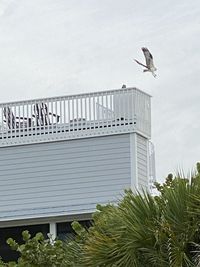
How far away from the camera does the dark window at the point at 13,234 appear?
3406 cm

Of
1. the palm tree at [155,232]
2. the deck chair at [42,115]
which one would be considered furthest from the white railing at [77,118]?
the palm tree at [155,232]

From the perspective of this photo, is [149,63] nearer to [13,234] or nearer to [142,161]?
[142,161]

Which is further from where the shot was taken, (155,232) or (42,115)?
(42,115)

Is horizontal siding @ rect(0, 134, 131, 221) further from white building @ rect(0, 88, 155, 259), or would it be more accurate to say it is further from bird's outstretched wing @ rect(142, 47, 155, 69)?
bird's outstretched wing @ rect(142, 47, 155, 69)

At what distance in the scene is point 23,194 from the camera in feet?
110

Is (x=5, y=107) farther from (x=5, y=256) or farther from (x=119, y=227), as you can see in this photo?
(x=119, y=227)

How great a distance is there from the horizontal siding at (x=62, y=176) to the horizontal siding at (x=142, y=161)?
0.36 meters

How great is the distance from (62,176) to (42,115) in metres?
1.98

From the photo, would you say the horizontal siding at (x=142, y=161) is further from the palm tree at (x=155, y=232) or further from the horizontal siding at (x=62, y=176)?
the palm tree at (x=155, y=232)

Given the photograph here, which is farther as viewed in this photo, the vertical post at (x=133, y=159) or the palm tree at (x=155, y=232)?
the vertical post at (x=133, y=159)

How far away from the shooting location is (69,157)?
3334 cm

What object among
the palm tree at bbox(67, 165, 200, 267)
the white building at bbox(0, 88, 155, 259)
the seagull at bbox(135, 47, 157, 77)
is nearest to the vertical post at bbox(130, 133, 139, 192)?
the white building at bbox(0, 88, 155, 259)

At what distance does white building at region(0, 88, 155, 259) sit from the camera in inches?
1292

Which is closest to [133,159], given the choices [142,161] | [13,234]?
[142,161]
